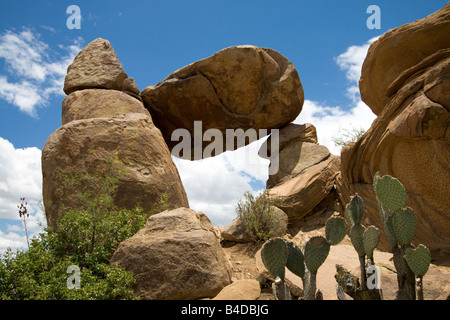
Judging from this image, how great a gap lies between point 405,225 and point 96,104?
295 inches

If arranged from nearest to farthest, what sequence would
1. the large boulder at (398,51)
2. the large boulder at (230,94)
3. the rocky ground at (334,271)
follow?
the rocky ground at (334,271), the large boulder at (398,51), the large boulder at (230,94)

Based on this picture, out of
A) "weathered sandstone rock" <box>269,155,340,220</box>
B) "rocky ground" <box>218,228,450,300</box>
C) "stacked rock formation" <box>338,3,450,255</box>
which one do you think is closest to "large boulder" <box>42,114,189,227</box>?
"rocky ground" <box>218,228,450,300</box>

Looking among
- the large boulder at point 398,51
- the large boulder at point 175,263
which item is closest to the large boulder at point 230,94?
the large boulder at point 398,51

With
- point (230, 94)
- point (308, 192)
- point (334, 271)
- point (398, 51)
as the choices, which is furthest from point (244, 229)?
point (230, 94)

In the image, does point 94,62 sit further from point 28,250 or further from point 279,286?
point 279,286

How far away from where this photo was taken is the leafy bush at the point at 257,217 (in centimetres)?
670

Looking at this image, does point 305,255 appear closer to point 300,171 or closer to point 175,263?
point 175,263

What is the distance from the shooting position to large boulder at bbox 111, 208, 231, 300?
4.19 m

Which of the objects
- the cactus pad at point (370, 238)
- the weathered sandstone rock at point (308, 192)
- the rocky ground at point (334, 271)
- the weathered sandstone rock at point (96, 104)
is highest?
the weathered sandstone rock at point (96, 104)

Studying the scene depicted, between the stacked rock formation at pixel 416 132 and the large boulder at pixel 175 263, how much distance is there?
2.47 m

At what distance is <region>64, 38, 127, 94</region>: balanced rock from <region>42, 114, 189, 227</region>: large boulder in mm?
2918

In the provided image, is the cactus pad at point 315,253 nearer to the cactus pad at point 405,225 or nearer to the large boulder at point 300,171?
the cactus pad at point 405,225

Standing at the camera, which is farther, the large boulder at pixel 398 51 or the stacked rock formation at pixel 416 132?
the large boulder at pixel 398 51
